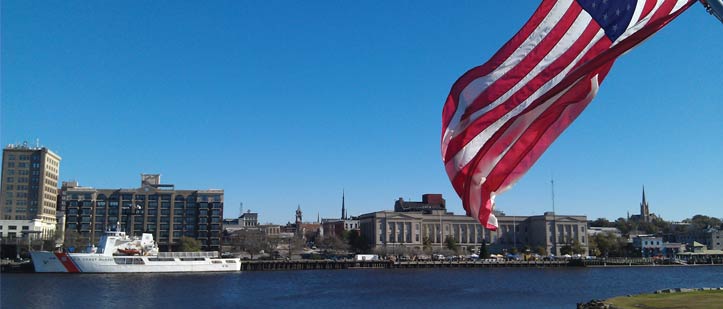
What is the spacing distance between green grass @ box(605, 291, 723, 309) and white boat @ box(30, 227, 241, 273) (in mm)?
78057

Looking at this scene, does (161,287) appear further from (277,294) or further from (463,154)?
(463,154)

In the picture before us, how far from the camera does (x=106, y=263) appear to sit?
97.7 meters

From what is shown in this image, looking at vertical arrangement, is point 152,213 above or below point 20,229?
above

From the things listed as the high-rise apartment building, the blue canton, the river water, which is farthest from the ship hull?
the blue canton

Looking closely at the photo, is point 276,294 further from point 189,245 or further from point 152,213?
point 152,213

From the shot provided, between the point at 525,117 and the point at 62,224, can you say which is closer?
the point at 525,117

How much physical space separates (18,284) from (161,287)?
18.1 m

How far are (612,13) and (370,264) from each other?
404ft

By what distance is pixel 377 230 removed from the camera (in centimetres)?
17125

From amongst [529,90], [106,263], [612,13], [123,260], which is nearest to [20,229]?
[106,263]

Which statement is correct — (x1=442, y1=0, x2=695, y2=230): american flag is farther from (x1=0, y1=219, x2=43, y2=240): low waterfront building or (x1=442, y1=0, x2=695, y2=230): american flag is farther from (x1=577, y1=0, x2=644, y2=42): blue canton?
(x1=0, y1=219, x2=43, y2=240): low waterfront building

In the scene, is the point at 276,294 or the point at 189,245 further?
the point at 189,245

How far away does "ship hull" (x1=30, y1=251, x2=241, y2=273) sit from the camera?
96938mm

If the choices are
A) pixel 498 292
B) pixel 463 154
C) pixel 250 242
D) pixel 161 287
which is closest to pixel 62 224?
pixel 250 242
